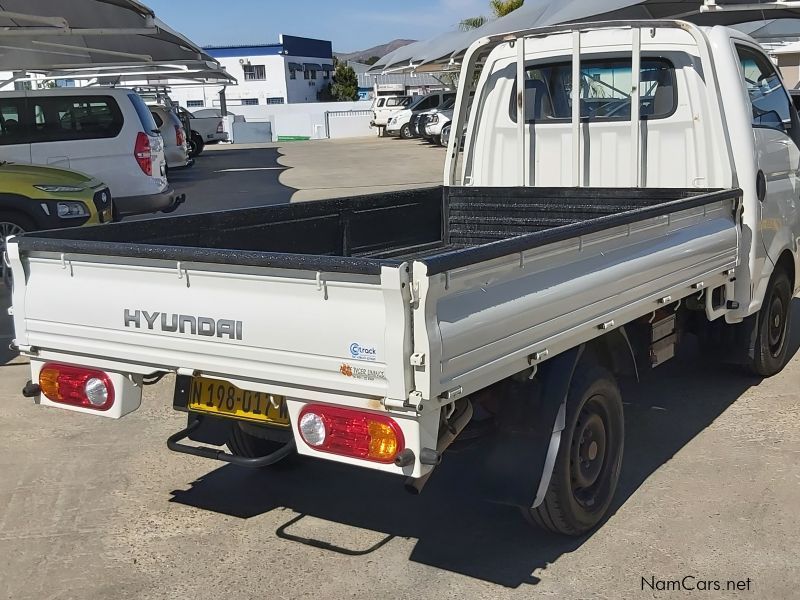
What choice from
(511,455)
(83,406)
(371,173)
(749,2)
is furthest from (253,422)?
(371,173)

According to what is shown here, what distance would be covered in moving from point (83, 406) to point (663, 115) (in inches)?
150

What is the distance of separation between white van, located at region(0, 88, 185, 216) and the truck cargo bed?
739 centimetres

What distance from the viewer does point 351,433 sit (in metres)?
3.25

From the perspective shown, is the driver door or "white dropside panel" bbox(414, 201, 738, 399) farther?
the driver door

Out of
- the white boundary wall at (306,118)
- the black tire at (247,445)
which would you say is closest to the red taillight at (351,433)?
the black tire at (247,445)

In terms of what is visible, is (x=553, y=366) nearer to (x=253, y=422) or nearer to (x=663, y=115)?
(x=253, y=422)

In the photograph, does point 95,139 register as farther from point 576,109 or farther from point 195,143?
point 195,143

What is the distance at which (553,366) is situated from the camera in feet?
12.6

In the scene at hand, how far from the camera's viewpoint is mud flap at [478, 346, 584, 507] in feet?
12.2

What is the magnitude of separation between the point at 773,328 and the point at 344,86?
77493mm

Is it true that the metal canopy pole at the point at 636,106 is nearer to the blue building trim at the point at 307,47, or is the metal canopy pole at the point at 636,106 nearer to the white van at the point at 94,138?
the white van at the point at 94,138

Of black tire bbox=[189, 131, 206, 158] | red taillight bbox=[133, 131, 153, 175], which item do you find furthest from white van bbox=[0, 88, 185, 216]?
black tire bbox=[189, 131, 206, 158]

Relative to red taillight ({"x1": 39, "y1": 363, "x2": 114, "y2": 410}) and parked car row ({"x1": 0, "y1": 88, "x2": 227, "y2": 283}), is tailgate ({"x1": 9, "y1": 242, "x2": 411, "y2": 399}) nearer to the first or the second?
red taillight ({"x1": 39, "y1": 363, "x2": 114, "y2": 410})

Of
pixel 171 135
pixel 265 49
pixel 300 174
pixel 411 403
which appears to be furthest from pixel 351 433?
pixel 265 49
